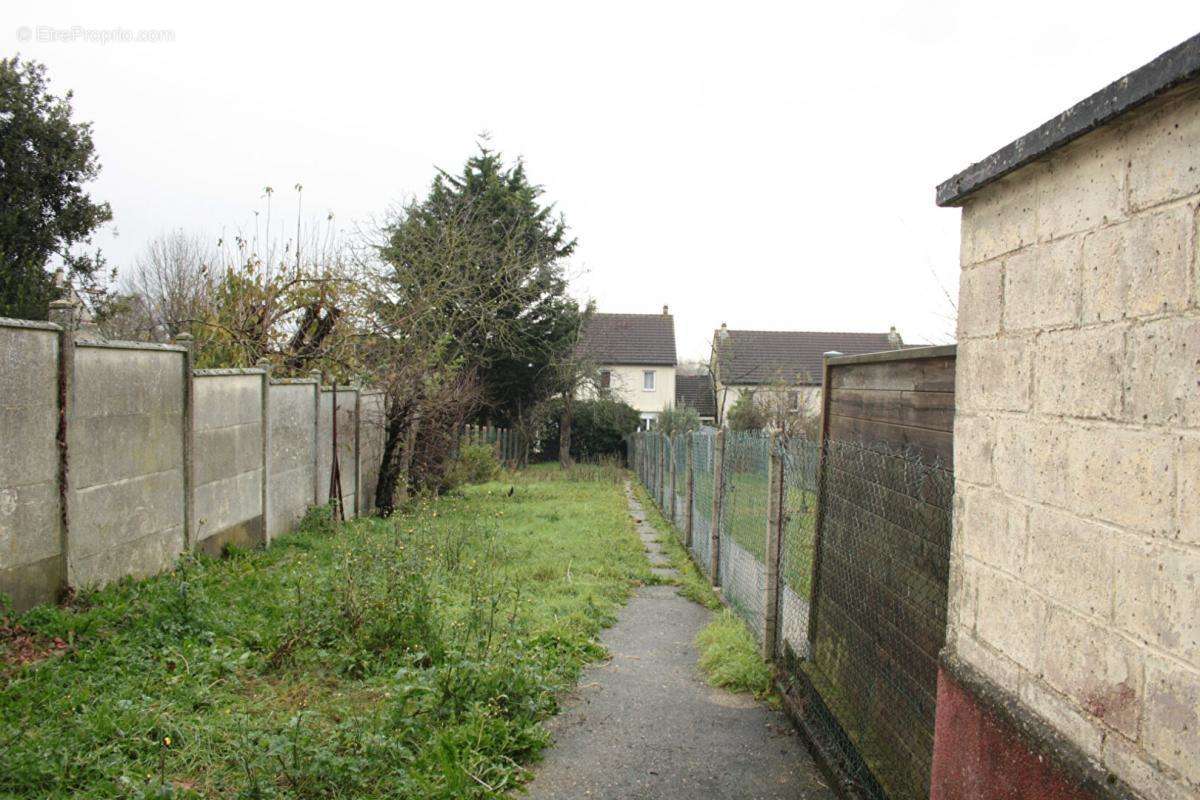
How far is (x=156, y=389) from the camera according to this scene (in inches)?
274

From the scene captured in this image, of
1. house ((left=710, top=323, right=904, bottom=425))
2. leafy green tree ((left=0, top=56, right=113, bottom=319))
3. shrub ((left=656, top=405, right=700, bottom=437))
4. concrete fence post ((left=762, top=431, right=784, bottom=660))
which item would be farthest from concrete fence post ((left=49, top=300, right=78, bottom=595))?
house ((left=710, top=323, right=904, bottom=425))

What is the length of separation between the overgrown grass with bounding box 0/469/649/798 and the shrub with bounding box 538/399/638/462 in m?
24.6

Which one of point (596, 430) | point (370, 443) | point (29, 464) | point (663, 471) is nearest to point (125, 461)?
point (29, 464)

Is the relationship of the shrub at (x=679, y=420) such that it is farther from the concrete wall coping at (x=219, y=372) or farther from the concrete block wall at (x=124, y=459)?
the concrete wall coping at (x=219, y=372)

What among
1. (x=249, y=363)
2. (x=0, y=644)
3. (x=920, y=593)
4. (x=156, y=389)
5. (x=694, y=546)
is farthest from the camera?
(x=249, y=363)

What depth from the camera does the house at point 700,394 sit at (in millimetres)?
45969

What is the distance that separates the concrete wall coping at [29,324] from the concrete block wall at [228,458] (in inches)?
86.3

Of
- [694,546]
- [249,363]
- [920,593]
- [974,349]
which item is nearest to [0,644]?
[920,593]

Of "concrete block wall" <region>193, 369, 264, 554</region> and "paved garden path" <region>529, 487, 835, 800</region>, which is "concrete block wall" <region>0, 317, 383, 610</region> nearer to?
"concrete block wall" <region>193, 369, 264, 554</region>

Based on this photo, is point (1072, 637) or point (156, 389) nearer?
point (1072, 637)

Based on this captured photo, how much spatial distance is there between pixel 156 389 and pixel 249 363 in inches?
235

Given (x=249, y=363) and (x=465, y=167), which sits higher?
(x=465, y=167)

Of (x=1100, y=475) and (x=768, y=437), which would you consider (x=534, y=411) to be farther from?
(x=1100, y=475)

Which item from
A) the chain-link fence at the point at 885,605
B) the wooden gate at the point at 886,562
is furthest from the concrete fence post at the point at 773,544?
the chain-link fence at the point at 885,605
